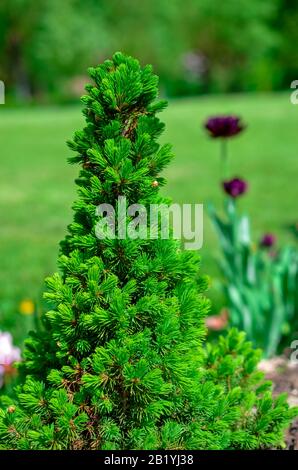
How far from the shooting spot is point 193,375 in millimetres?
1967

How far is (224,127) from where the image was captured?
132 inches

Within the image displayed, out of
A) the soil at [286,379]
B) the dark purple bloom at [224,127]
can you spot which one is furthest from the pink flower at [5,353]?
the dark purple bloom at [224,127]

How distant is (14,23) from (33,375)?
3389cm

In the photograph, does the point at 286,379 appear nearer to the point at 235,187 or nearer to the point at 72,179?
the point at 235,187

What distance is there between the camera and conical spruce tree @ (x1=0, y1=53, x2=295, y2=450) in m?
1.86

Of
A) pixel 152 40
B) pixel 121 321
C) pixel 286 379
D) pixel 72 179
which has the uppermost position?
pixel 152 40

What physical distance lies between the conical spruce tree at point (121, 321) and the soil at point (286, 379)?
1.54ft

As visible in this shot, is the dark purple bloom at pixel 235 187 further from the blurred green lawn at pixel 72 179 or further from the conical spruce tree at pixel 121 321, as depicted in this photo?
the conical spruce tree at pixel 121 321

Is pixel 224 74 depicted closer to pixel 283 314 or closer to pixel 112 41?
pixel 112 41

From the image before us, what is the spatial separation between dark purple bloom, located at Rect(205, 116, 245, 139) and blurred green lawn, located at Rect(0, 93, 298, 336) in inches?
36.0

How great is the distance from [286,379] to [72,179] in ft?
29.2

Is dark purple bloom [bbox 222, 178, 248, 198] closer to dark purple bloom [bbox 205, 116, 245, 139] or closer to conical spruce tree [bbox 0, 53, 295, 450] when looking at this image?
dark purple bloom [bbox 205, 116, 245, 139]

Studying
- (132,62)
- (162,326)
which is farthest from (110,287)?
(132,62)

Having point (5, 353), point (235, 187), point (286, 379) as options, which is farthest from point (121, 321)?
point (235, 187)
